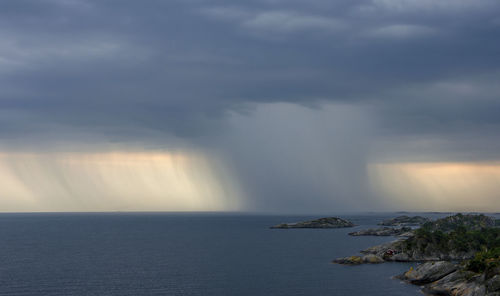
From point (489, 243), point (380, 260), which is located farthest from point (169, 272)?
point (489, 243)

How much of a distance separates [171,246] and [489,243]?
12462 centimetres

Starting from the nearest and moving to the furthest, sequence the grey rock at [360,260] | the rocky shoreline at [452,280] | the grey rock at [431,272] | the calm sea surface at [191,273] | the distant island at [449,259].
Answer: the rocky shoreline at [452,280] → the distant island at [449,259] → the calm sea surface at [191,273] → the grey rock at [431,272] → the grey rock at [360,260]

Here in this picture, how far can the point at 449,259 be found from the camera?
14125 centimetres

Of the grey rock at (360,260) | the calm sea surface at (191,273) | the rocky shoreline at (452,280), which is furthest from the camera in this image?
the grey rock at (360,260)

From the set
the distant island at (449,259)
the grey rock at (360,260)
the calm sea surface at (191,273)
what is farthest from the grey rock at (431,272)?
the grey rock at (360,260)

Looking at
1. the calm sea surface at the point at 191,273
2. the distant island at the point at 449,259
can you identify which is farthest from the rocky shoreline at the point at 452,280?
the calm sea surface at the point at 191,273

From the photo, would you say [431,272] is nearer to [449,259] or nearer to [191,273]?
[449,259]

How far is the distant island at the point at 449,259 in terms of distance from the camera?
8700cm

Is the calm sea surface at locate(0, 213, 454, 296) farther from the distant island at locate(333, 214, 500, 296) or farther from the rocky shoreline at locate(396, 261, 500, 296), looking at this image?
the distant island at locate(333, 214, 500, 296)

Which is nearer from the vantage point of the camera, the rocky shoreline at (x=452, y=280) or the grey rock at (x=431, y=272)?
the rocky shoreline at (x=452, y=280)

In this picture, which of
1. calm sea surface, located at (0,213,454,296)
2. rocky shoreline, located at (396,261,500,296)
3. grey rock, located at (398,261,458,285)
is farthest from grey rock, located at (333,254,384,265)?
grey rock, located at (398,261,458,285)

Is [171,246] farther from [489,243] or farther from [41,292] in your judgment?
[489,243]

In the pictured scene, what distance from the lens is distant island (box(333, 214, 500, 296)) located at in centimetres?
8700

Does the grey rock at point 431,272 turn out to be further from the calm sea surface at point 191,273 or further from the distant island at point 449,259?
the calm sea surface at point 191,273
